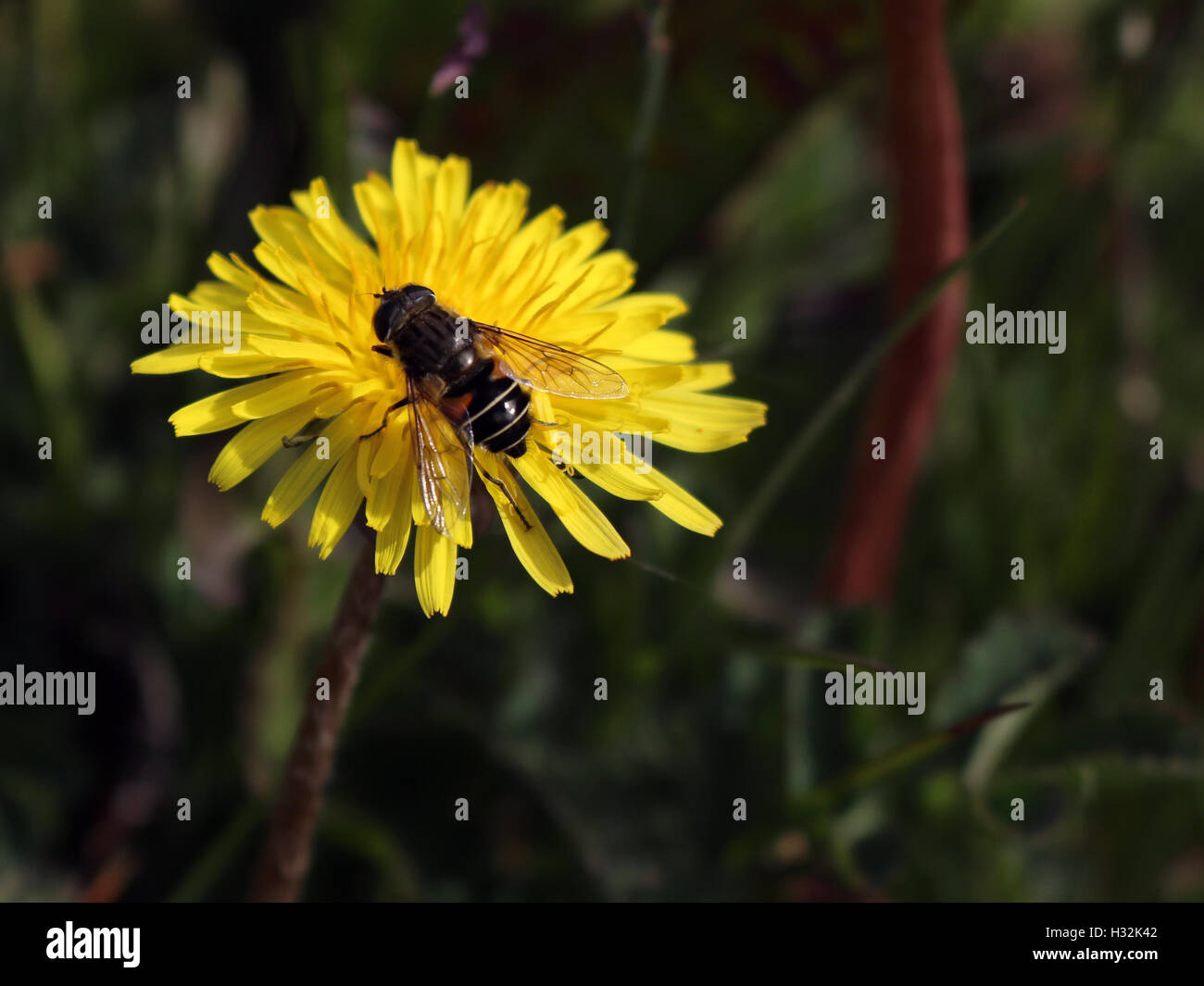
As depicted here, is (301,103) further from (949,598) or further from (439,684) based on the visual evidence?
(949,598)

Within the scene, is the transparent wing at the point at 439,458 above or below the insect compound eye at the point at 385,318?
below

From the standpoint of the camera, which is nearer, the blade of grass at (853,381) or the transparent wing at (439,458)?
the transparent wing at (439,458)

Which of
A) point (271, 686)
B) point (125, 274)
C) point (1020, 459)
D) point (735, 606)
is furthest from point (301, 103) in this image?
point (1020, 459)

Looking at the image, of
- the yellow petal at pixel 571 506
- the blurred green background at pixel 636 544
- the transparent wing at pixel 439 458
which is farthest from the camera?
the blurred green background at pixel 636 544

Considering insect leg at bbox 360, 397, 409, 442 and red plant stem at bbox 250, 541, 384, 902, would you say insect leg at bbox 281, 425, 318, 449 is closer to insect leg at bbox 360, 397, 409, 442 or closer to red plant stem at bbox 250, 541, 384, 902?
insect leg at bbox 360, 397, 409, 442

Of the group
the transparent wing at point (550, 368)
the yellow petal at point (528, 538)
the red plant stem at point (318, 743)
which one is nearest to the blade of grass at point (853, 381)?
the transparent wing at point (550, 368)

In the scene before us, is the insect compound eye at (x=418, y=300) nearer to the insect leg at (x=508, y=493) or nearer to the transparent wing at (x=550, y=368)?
the transparent wing at (x=550, y=368)

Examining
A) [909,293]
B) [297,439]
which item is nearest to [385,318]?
[297,439]

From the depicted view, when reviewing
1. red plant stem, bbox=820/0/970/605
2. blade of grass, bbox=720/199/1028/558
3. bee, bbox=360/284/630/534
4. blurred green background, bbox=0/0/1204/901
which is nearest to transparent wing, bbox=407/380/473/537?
bee, bbox=360/284/630/534
